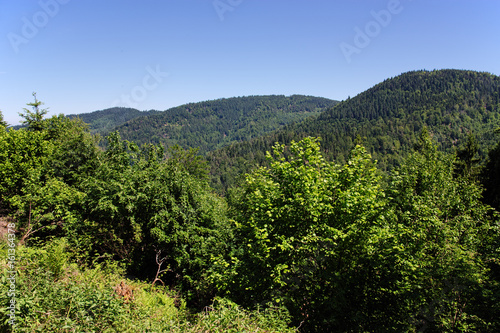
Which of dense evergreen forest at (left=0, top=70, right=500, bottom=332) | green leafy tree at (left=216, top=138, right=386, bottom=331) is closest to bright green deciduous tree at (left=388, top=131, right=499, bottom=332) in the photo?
dense evergreen forest at (left=0, top=70, right=500, bottom=332)

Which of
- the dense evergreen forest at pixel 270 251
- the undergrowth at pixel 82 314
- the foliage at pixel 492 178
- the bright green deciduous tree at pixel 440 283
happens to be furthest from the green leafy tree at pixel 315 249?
the foliage at pixel 492 178

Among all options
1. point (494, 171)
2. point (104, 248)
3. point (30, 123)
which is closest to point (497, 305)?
point (104, 248)

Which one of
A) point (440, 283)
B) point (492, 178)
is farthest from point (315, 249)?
point (492, 178)

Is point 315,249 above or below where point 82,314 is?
above

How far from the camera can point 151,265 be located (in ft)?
52.2

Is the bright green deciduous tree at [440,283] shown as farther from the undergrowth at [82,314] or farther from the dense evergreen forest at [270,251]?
the undergrowth at [82,314]

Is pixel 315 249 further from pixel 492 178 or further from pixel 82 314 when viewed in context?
pixel 492 178

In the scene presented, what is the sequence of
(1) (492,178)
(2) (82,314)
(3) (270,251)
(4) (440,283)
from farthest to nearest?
(1) (492,178) → (3) (270,251) → (4) (440,283) → (2) (82,314)

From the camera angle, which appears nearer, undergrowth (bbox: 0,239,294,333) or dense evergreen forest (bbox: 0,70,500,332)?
undergrowth (bbox: 0,239,294,333)

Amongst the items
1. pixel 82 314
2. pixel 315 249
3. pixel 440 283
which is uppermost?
pixel 315 249

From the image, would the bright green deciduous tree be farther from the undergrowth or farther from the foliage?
the foliage

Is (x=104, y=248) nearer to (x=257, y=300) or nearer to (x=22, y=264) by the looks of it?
(x=22, y=264)

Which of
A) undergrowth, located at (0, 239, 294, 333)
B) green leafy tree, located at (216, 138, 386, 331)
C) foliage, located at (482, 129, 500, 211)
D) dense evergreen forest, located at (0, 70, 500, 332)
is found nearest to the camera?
undergrowth, located at (0, 239, 294, 333)

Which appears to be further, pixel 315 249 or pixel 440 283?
pixel 315 249
